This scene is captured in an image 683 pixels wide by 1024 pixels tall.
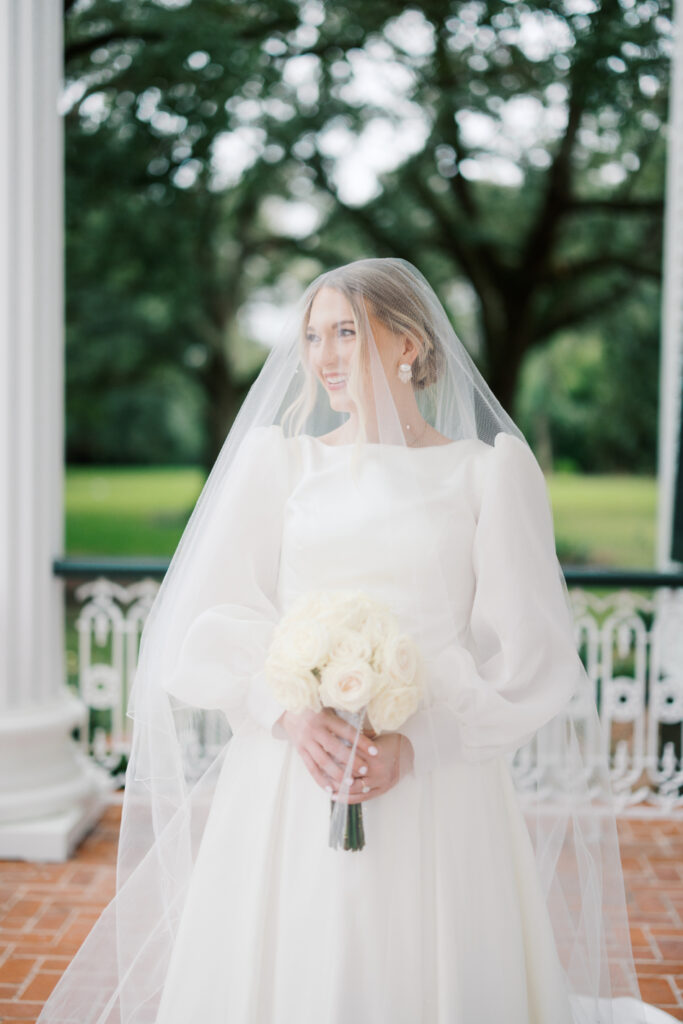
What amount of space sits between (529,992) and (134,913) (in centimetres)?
96

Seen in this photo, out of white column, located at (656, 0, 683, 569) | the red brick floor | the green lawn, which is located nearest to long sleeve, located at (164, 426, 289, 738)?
the red brick floor

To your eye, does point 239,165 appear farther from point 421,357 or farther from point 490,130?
point 421,357

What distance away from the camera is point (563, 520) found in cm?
1427

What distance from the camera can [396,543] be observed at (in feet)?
6.50

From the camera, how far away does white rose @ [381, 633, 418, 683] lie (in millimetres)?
1721

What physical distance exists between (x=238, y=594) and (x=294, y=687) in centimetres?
44

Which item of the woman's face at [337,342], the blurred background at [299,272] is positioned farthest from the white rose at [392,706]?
the blurred background at [299,272]

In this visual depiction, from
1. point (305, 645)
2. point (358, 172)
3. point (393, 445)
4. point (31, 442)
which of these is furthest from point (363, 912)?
point (358, 172)

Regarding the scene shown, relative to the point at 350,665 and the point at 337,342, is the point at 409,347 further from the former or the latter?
the point at 350,665

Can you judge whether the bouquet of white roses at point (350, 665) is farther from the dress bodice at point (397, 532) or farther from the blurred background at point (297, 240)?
the blurred background at point (297, 240)

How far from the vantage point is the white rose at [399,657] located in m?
1.72

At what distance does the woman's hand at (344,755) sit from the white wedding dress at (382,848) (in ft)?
0.20

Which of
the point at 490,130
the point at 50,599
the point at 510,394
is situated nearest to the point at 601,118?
the point at 490,130

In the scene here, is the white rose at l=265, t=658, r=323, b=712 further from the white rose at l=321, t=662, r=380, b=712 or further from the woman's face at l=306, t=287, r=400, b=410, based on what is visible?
the woman's face at l=306, t=287, r=400, b=410
